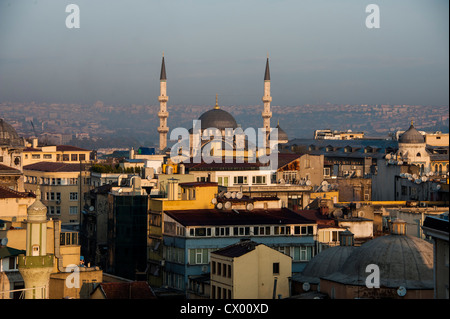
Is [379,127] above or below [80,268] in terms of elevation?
above

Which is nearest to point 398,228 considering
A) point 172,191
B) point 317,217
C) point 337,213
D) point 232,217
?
point 232,217

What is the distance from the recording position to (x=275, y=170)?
211 feet

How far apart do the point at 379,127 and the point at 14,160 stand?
316 feet

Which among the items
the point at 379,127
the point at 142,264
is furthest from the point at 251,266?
the point at 379,127

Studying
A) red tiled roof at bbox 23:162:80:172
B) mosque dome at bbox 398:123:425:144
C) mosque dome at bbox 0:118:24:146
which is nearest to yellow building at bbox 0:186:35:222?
mosque dome at bbox 0:118:24:146

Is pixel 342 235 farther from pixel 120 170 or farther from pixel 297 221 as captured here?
pixel 120 170

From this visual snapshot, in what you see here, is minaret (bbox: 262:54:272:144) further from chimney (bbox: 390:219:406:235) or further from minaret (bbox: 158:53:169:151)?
chimney (bbox: 390:219:406:235)

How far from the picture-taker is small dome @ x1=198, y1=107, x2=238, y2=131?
346 feet

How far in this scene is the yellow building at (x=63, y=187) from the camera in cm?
7044

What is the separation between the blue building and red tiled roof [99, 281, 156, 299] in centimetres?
456

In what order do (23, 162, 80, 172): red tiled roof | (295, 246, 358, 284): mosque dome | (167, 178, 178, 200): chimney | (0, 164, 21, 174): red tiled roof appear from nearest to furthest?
1. (295, 246, 358, 284): mosque dome
2. (167, 178, 178, 200): chimney
3. (0, 164, 21, 174): red tiled roof
4. (23, 162, 80, 172): red tiled roof

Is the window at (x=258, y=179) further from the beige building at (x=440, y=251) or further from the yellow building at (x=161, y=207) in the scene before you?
the beige building at (x=440, y=251)

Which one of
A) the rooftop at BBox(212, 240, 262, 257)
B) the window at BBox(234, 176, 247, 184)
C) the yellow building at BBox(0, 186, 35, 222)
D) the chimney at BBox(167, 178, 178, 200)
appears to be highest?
the window at BBox(234, 176, 247, 184)

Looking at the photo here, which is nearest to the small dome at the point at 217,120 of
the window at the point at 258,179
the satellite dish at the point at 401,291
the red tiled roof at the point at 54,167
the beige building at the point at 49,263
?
the red tiled roof at the point at 54,167
